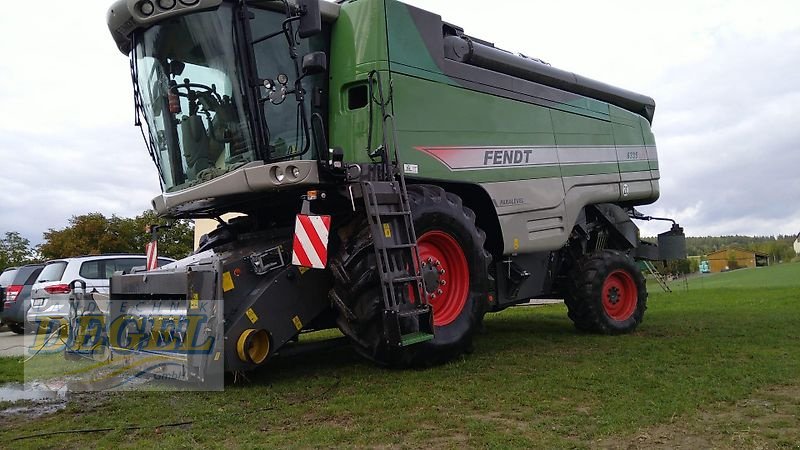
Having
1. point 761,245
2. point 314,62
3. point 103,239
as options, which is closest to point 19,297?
point 314,62

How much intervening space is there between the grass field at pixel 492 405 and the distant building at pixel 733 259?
8250 centimetres

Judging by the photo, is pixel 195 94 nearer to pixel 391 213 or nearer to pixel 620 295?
pixel 391 213

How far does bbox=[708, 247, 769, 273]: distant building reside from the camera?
80.8 meters

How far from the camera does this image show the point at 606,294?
28.0ft

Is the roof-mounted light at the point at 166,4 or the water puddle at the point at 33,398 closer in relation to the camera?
the water puddle at the point at 33,398

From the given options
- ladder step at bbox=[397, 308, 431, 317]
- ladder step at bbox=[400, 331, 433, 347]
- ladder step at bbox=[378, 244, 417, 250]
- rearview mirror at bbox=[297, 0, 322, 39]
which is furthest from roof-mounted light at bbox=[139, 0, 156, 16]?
ladder step at bbox=[400, 331, 433, 347]

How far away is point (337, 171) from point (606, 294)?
15.4 ft

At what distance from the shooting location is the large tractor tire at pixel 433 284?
5430 mm

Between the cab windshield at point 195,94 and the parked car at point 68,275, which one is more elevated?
the cab windshield at point 195,94

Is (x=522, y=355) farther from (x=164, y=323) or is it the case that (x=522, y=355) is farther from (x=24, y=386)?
(x=24, y=386)

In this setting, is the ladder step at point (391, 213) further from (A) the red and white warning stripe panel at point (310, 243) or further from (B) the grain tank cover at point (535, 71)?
(B) the grain tank cover at point (535, 71)

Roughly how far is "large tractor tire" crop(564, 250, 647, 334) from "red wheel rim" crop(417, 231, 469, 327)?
99.5 inches

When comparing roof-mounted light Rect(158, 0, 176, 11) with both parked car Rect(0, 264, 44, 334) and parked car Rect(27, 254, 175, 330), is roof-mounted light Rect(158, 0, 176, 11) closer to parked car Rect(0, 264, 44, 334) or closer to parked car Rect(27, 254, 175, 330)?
parked car Rect(27, 254, 175, 330)

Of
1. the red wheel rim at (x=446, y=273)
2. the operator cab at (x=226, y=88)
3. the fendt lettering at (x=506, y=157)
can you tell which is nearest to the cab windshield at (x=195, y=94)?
the operator cab at (x=226, y=88)
